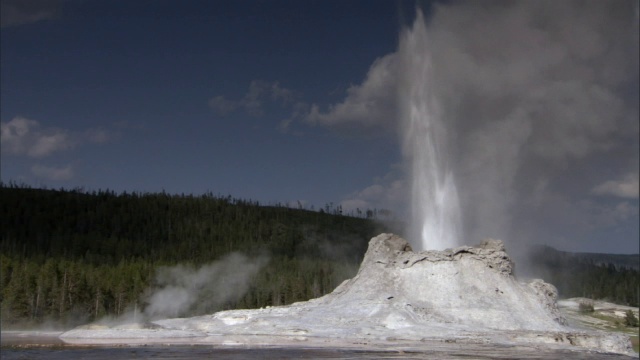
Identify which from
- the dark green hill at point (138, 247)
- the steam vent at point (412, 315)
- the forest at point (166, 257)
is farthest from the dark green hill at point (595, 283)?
the steam vent at point (412, 315)

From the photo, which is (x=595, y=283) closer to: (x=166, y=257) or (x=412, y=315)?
(x=166, y=257)

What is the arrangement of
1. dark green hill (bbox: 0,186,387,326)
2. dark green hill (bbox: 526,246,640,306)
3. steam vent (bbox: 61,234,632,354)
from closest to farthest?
1. steam vent (bbox: 61,234,632,354)
2. dark green hill (bbox: 0,186,387,326)
3. dark green hill (bbox: 526,246,640,306)

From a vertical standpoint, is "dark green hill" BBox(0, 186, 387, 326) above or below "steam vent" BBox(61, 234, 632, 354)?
above

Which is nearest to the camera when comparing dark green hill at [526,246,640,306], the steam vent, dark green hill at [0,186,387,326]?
the steam vent

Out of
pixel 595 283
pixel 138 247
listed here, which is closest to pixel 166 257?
pixel 138 247

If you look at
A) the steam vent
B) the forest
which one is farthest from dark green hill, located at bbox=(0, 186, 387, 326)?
the steam vent

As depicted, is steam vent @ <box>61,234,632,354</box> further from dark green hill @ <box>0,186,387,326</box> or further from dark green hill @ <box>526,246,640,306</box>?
dark green hill @ <box>526,246,640,306</box>

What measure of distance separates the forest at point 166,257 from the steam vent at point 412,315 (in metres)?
28.6

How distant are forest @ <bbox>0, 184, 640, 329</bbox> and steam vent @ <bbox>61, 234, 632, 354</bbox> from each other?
93.7 ft

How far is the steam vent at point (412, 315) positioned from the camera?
43938mm

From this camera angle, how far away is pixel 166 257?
124 m

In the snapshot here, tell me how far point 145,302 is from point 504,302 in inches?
1767

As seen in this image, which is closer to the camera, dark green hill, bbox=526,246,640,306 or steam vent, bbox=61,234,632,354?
steam vent, bbox=61,234,632,354

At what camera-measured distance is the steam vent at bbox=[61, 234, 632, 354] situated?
43.9m
